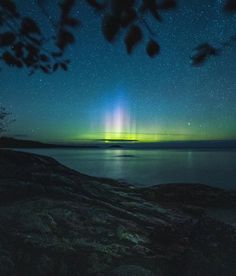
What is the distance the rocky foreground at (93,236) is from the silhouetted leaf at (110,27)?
452 cm

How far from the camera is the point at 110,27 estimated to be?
2.44 meters

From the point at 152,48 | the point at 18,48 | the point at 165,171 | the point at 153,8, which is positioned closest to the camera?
the point at 153,8

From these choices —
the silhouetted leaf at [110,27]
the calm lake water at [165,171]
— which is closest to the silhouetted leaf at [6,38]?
the silhouetted leaf at [110,27]

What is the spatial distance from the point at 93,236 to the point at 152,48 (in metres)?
4.98

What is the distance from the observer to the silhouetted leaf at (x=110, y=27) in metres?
2.43

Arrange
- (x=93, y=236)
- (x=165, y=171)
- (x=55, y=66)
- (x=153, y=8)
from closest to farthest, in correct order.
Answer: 1. (x=153, y=8)
2. (x=55, y=66)
3. (x=93, y=236)
4. (x=165, y=171)

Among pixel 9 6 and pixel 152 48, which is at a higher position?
pixel 9 6

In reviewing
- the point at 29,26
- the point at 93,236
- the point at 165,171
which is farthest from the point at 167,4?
the point at 165,171

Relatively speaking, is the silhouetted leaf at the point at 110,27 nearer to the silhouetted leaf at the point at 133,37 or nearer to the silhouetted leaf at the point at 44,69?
the silhouetted leaf at the point at 133,37

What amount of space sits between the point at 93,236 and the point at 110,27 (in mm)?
5271

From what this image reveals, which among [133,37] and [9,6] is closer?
[133,37]

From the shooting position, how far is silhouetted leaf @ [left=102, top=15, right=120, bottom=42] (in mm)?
2426

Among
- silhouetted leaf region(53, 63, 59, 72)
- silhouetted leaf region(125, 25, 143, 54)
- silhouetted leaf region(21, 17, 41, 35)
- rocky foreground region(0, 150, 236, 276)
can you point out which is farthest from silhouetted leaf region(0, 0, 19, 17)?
rocky foreground region(0, 150, 236, 276)

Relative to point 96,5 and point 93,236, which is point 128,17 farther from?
point 93,236
